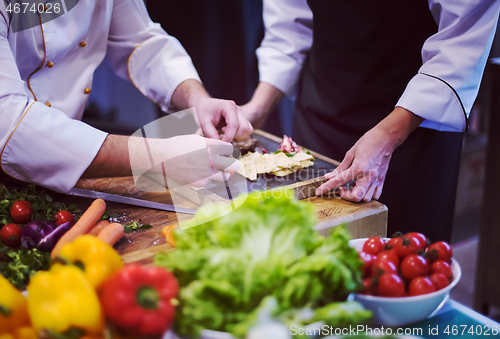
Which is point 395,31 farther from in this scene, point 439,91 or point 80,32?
point 80,32

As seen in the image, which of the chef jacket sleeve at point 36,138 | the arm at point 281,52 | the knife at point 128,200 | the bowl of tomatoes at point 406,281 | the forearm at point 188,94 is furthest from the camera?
the arm at point 281,52

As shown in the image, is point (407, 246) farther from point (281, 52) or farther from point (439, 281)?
point (281, 52)

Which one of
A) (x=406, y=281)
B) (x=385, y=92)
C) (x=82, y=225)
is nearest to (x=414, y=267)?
(x=406, y=281)

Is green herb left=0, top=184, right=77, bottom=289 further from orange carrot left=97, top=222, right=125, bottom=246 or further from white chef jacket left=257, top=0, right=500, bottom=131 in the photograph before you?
white chef jacket left=257, top=0, right=500, bottom=131

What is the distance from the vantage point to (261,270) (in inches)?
22.3

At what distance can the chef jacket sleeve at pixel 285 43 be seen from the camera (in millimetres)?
1672

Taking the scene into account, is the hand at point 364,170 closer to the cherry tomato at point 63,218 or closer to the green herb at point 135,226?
the green herb at point 135,226

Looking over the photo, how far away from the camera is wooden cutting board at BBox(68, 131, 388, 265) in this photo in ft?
3.05

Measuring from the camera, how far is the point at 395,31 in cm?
128

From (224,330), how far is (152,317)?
0.11 meters

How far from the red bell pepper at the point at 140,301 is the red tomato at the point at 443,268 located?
454 mm

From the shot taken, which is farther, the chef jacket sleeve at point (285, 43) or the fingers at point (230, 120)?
the chef jacket sleeve at point (285, 43)

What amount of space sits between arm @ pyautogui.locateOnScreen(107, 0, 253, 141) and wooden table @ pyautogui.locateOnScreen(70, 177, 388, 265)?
0.45 metres

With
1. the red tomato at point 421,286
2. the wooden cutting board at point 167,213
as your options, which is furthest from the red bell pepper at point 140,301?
the red tomato at point 421,286
